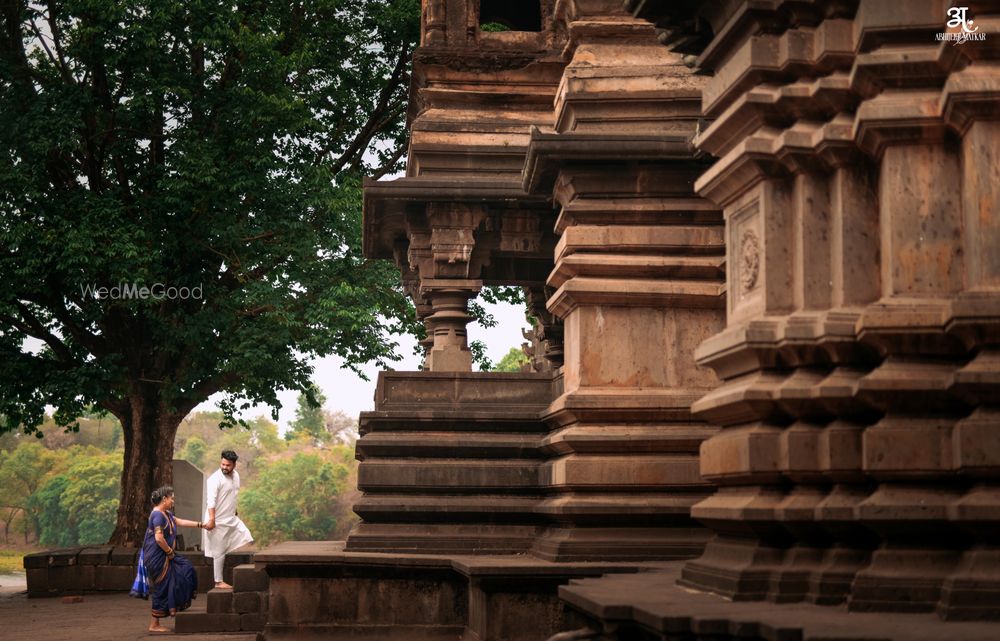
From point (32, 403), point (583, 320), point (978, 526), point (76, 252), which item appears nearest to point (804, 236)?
point (978, 526)

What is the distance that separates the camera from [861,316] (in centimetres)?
580

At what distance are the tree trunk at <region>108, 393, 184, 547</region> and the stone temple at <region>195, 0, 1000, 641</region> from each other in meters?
10.6

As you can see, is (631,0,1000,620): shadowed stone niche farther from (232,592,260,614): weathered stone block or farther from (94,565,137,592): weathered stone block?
(94,565,137,592): weathered stone block

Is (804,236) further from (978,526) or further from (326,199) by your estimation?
(326,199)

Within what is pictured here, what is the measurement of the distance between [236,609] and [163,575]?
1.19 metres

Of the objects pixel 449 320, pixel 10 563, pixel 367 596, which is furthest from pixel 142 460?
pixel 10 563

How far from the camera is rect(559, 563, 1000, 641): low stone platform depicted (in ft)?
16.0

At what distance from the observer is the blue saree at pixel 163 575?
1322cm

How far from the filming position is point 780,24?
21.3 feet

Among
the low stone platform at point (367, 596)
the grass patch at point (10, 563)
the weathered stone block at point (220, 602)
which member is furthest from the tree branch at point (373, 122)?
the grass patch at point (10, 563)

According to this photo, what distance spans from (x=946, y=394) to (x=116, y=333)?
18308 millimetres

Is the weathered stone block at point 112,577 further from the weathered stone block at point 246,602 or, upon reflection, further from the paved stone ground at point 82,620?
the weathered stone block at point 246,602

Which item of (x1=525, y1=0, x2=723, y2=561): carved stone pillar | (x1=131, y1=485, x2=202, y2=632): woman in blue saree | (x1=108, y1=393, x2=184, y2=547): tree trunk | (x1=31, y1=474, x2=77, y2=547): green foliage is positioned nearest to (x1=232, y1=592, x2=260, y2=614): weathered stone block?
(x1=131, y1=485, x2=202, y2=632): woman in blue saree

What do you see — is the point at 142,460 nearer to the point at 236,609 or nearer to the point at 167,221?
the point at 167,221
